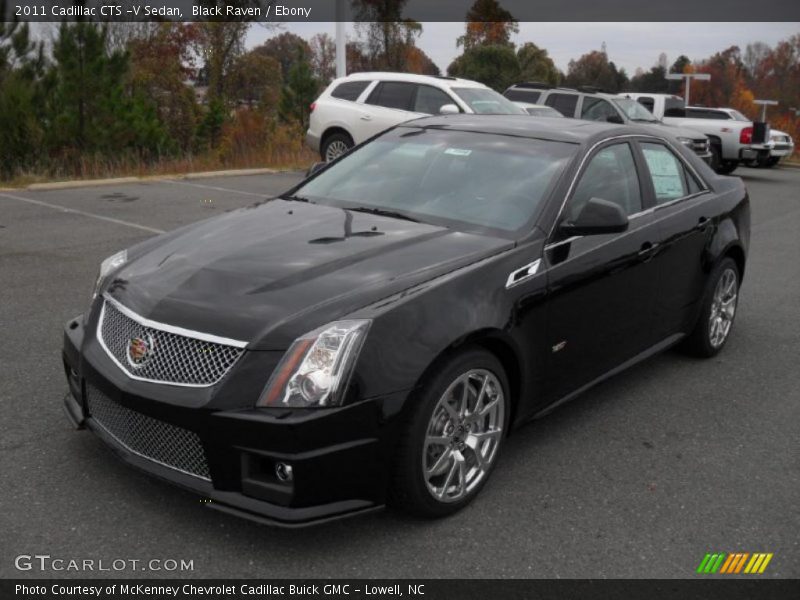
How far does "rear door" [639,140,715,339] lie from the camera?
199 inches

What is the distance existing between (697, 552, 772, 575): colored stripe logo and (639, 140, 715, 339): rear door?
6.09 ft

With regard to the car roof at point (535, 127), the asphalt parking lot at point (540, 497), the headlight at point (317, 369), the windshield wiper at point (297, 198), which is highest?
the car roof at point (535, 127)

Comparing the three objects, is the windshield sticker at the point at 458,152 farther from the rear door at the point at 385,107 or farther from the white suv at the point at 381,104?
the rear door at the point at 385,107

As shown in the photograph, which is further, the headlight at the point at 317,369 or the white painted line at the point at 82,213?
the white painted line at the point at 82,213

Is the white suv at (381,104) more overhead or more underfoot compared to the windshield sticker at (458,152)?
more overhead

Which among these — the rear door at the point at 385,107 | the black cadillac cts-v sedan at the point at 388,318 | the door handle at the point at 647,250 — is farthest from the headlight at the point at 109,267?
the rear door at the point at 385,107

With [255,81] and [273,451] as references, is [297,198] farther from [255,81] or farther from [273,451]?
[255,81]

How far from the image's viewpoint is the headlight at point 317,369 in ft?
10.3

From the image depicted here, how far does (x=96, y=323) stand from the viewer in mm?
3762

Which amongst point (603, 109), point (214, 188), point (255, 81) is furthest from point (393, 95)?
point (255, 81)

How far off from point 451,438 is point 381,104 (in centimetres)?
1213

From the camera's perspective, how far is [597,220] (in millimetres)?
4168
